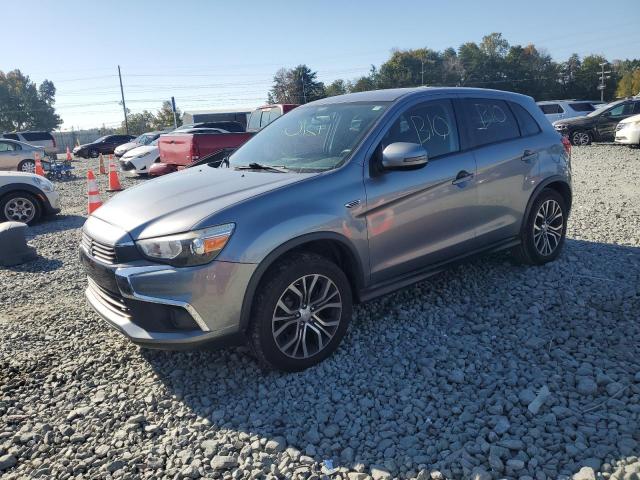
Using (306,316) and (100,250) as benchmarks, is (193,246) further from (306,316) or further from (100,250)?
(306,316)

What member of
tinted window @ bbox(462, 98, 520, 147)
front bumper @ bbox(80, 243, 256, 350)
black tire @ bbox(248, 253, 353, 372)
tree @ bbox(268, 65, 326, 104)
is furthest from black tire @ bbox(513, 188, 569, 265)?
tree @ bbox(268, 65, 326, 104)

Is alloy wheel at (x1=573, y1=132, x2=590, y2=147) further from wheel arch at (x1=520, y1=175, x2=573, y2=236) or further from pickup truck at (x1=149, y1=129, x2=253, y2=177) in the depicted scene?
wheel arch at (x1=520, y1=175, x2=573, y2=236)

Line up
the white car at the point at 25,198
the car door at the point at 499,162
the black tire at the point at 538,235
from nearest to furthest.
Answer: the car door at the point at 499,162 < the black tire at the point at 538,235 < the white car at the point at 25,198

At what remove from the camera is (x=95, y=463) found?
2.71 m

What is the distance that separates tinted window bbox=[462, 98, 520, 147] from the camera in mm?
4477

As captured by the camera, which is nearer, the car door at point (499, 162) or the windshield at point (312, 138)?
the windshield at point (312, 138)

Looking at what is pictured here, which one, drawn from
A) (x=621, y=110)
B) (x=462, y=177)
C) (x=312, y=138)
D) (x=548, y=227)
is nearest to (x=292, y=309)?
(x=312, y=138)

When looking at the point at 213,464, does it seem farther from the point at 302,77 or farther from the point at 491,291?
the point at 302,77

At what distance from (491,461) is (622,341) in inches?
69.3

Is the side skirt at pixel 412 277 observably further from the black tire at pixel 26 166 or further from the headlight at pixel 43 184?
the black tire at pixel 26 166

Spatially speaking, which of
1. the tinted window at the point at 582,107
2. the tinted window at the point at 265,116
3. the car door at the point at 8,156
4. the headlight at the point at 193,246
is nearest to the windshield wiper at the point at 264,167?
the headlight at the point at 193,246

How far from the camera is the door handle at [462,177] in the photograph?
4125mm

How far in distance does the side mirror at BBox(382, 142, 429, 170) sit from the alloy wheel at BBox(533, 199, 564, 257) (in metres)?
2.02

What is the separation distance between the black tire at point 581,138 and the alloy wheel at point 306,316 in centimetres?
1888
